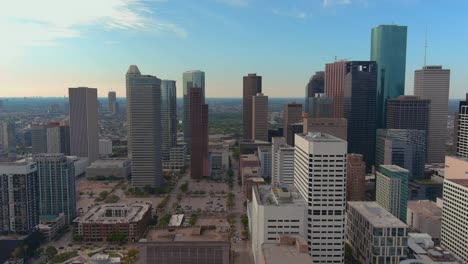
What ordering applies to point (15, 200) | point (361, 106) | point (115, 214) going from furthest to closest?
point (361, 106) < point (115, 214) < point (15, 200)

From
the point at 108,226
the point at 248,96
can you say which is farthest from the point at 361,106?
the point at 108,226

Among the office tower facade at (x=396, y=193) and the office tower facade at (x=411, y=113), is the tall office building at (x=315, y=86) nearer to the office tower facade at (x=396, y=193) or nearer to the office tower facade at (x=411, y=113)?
the office tower facade at (x=411, y=113)

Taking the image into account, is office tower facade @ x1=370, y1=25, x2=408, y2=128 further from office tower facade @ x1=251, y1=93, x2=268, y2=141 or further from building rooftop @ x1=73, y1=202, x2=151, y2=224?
building rooftop @ x1=73, y1=202, x2=151, y2=224

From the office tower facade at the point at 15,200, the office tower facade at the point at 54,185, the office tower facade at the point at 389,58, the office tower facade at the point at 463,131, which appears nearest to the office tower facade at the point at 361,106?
the office tower facade at the point at 389,58

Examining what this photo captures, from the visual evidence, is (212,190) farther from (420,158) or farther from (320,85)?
(320,85)

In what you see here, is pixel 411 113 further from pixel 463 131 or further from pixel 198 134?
pixel 198 134

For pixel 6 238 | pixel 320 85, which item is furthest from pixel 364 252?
pixel 320 85

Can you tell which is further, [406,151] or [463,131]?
[406,151]
